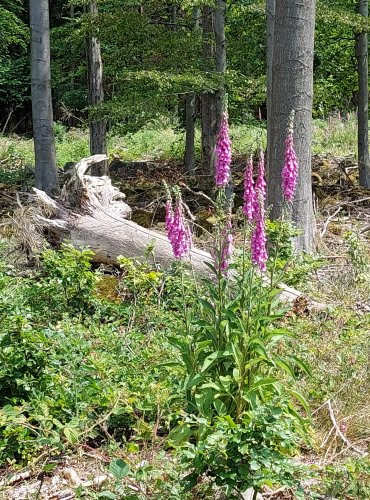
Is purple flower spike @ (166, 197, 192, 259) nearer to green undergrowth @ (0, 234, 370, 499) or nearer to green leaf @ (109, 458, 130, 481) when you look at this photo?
green undergrowth @ (0, 234, 370, 499)

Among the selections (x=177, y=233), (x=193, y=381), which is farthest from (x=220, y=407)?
(x=177, y=233)

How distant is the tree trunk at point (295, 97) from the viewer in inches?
264

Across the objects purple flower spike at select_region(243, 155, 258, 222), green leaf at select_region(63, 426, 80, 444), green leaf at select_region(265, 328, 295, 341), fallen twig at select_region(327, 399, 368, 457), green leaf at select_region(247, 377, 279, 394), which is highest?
purple flower spike at select_region(243, 155, 258, 222)

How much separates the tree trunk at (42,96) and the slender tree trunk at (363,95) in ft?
15.7

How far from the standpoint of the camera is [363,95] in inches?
413

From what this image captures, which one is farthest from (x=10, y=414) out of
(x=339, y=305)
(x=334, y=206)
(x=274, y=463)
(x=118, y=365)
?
(x=334, y=206)

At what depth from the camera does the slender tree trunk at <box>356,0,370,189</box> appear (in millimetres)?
10250

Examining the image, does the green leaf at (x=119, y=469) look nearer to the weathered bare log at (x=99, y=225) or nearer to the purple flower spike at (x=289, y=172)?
the purple flower spike at (x=289, y=172)

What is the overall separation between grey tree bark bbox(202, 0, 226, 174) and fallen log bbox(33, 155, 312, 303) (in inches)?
97.7

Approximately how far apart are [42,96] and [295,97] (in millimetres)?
4819

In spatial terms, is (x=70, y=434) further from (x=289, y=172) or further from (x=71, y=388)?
(x=289, y=172)

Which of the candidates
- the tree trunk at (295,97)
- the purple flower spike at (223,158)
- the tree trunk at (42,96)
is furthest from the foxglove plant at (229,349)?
the tree trunk at (42,96)

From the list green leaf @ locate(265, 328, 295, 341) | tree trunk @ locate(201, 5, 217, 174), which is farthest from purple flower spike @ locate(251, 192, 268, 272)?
tree trunk @ locate(201, 5, 217, 174)

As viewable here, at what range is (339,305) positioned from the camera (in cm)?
582
